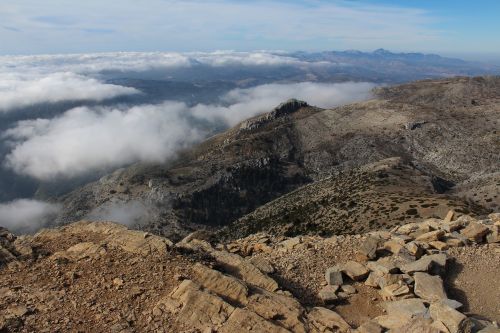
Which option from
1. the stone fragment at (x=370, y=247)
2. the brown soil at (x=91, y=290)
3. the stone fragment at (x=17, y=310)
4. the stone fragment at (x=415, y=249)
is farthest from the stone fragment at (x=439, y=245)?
the stone fragment at (x=17, y=310)

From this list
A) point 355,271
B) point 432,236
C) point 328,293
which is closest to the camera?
point 328,293

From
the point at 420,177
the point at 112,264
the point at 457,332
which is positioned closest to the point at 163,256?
the point at 112,264

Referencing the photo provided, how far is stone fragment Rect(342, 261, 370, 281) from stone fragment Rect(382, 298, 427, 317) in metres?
2.83

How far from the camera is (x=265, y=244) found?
110 feet

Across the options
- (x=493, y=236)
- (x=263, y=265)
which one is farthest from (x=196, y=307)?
(x=493, y=236)

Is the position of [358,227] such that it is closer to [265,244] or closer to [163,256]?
[265,244]

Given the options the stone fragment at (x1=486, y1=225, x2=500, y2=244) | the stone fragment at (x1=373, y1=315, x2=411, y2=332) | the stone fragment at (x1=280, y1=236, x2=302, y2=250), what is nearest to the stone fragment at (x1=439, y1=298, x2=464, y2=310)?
the stone fragment at (x1=373, y1=315, x2=411, y2=332)

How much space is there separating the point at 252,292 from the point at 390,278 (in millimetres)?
8011

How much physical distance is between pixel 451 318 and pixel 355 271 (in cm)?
701

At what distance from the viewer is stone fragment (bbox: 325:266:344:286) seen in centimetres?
2555

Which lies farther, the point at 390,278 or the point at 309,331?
the point at 390,278

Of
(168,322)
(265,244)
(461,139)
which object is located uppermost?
(168,322)

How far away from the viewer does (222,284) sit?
2261cm

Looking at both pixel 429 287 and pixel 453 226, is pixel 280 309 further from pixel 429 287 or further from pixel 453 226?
pixel 453 226
